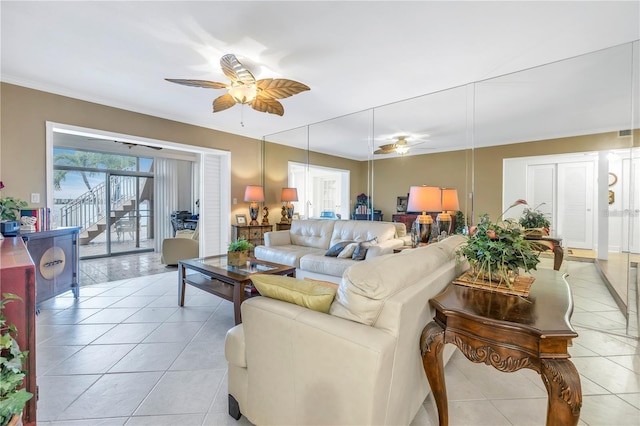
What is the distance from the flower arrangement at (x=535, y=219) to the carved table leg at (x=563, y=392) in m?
3.01

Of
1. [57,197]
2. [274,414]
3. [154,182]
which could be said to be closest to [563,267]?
[274,414]

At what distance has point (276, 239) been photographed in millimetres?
4746

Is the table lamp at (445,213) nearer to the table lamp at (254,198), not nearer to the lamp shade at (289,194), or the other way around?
the lamp shade at (289,194)

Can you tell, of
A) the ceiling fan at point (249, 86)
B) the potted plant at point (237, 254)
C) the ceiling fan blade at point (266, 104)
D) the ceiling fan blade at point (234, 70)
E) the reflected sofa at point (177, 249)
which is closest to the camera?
the ceiling fan blade at point (234, 70)

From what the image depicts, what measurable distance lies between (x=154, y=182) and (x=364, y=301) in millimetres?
7350

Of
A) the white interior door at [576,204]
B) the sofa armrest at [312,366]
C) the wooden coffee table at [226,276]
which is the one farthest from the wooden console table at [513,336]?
the white interior door at [576,204]

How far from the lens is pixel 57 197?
5.82 m

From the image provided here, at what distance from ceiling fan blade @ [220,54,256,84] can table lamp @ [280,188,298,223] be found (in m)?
3.18

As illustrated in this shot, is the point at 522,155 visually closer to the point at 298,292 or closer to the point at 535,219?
the point at 535,219

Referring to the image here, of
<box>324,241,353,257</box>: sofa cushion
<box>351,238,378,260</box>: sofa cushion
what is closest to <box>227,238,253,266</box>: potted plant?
<box>324,241,353,257</box>: sofa cushion

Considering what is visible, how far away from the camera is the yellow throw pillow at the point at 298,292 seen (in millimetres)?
1312

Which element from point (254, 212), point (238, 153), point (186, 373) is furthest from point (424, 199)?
point (238, 153)

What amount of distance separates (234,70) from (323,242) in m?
2.86

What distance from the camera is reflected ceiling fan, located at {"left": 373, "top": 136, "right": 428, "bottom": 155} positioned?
448 centimetres
